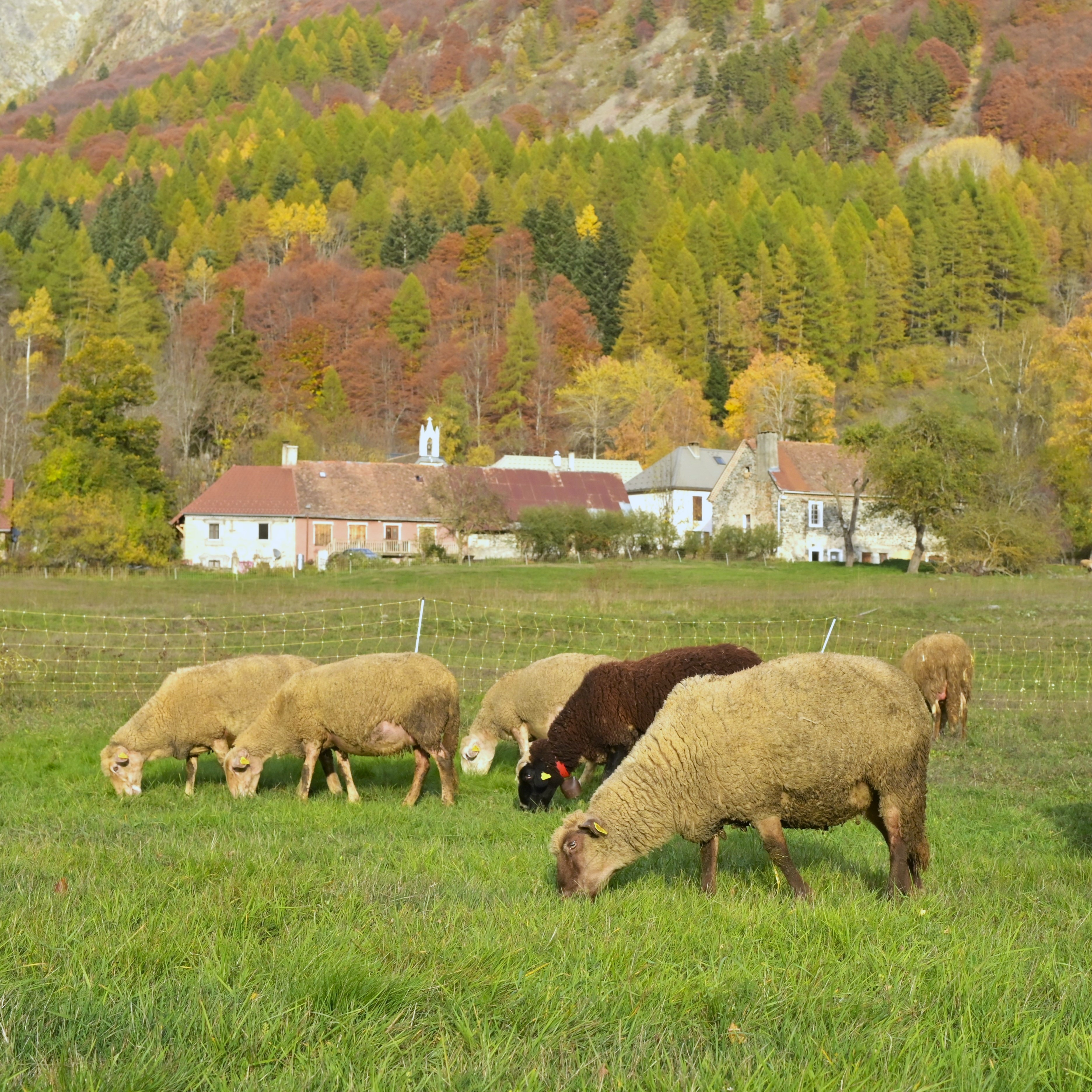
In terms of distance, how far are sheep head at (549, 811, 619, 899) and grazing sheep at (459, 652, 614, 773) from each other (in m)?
5.24

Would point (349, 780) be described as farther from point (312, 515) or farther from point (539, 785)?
point (312, 515)

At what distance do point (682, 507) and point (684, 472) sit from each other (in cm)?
241

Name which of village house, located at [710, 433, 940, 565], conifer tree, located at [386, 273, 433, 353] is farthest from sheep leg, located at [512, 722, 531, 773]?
conifer tree, located at [386, 273, 433, 353]

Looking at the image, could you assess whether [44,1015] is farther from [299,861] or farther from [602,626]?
[602,626]

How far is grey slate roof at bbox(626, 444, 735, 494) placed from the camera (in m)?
76.0

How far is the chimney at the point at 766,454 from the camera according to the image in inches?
2717

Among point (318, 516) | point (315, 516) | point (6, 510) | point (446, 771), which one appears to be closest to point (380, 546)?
point (318, 516)

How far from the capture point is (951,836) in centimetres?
941

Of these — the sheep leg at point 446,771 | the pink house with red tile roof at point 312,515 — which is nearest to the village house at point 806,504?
the pink house with red tile roof at point 312,515

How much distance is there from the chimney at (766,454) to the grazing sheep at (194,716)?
5849 cm

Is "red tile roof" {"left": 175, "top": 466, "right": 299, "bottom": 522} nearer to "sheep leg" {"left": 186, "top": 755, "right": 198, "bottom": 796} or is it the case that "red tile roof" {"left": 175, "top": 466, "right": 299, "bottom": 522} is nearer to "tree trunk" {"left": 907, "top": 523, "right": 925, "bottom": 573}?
"tree trunk" {"left": 907, "top": 523, "right": 925, "bottom": 573}

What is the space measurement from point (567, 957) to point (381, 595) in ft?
101

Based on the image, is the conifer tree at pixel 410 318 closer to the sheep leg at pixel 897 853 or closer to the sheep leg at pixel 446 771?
the sheep leg at pixel 446 771

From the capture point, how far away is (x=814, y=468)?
6912 cm
